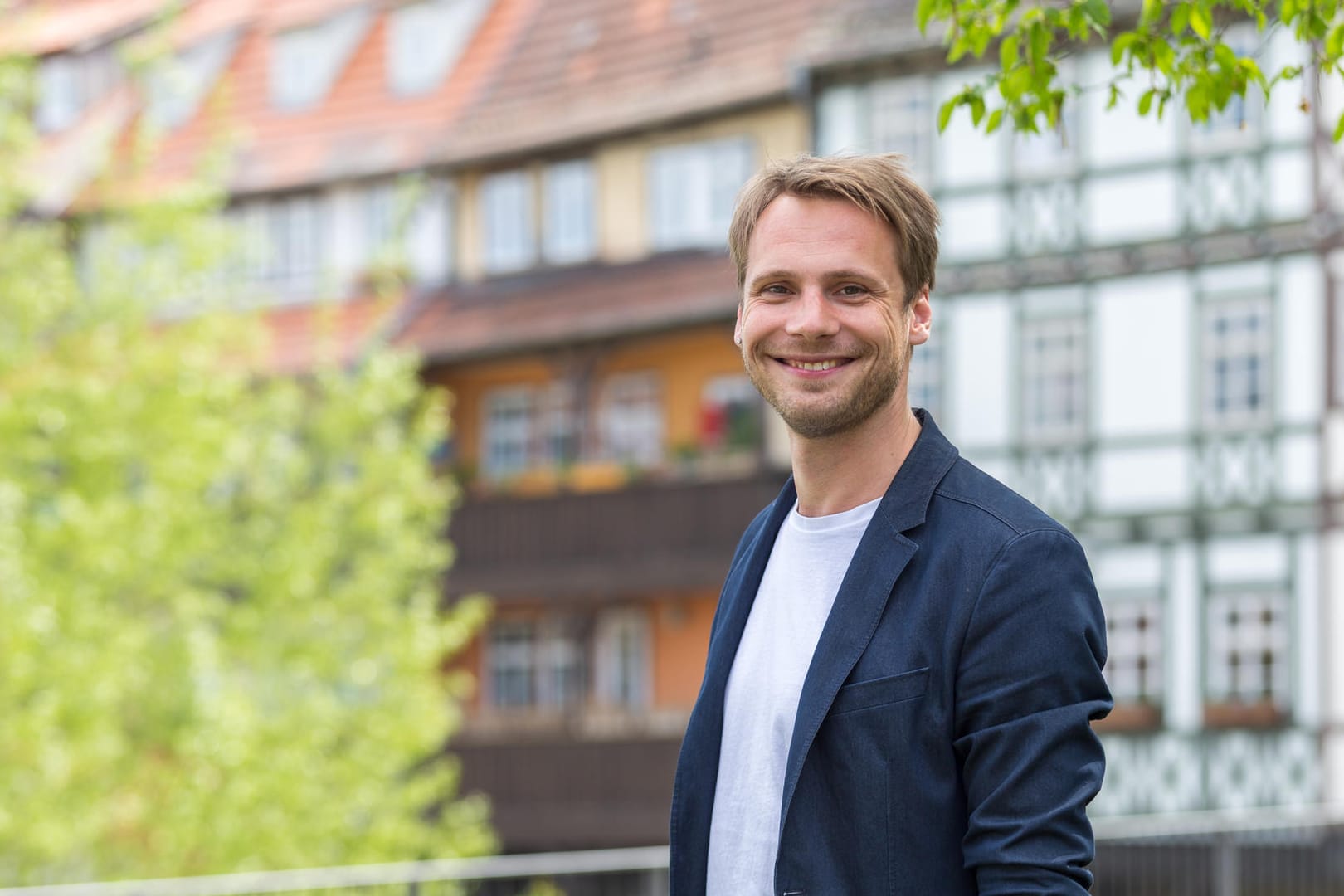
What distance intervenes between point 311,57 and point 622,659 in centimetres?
1068

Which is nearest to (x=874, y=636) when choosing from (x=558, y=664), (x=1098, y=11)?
(x=1098, y=11)

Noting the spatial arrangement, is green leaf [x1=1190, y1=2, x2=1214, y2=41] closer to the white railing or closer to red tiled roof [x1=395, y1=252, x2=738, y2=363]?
the white railing

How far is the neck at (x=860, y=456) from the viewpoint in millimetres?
2953

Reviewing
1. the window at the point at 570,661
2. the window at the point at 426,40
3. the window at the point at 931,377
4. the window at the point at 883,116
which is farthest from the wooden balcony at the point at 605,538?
the window at the point at 426,40

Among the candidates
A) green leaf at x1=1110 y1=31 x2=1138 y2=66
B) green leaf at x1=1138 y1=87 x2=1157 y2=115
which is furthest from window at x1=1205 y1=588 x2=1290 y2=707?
green leaf at x1=1110 y1=31 x2=1138 y2=66

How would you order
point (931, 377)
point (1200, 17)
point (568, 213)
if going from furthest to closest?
1. point (568, 213)
2. point (931, 377)
3. point (1200, 17)

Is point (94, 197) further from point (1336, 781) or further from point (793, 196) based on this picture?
point (793, 196)

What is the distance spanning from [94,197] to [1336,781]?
1507cm

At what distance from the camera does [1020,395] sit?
2339 centimetres

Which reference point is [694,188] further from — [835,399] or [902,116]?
[835,399]

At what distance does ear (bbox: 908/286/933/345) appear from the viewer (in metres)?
2.97

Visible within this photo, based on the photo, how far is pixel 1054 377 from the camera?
23.2 metres

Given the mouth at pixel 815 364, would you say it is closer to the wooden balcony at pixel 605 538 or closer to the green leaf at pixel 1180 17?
the green leaf at pixel 1180 17

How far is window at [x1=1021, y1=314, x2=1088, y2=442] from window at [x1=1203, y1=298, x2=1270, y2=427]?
54.3 inches
